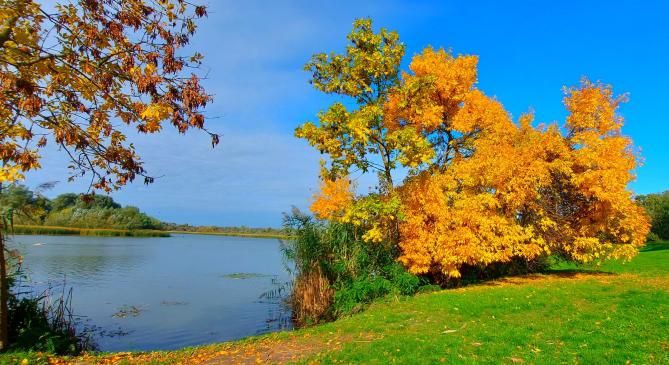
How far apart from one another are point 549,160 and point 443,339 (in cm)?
1388

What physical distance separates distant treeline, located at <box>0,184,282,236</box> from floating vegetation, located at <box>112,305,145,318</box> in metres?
4.79

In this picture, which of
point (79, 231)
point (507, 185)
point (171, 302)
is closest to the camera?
point (507, 185)

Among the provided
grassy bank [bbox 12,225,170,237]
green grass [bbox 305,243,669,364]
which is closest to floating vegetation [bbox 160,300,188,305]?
green grass [bbox 305,243,669,364]

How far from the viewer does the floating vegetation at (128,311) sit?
56.5 ft

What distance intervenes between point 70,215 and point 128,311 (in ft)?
203

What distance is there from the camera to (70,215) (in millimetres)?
68938

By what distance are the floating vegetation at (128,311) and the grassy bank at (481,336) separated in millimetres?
8668

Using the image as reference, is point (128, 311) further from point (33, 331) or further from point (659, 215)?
point (659, 215)

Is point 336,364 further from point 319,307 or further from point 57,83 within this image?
point 319,307

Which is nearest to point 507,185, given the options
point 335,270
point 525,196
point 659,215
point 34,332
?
point 525,196

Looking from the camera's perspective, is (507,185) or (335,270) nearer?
(335,270)

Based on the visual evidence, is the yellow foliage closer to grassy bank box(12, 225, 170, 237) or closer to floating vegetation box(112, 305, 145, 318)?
floating vegetation box(112, 305, 145, 318)

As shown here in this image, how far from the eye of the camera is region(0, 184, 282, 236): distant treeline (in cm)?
826

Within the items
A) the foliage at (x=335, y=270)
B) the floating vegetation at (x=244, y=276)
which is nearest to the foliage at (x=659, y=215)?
the floating vegetation at (x=244, y=276)
